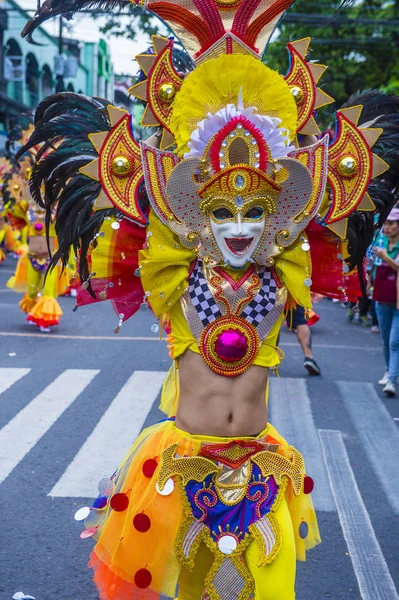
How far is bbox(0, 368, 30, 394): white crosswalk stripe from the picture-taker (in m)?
8.96

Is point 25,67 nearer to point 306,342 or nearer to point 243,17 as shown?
point 306,342

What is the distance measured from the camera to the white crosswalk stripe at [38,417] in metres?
6.70

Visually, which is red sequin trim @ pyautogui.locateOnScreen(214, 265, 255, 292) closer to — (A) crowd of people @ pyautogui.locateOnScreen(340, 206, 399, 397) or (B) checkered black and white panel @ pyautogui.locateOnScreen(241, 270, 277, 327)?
(B) checkered black and white panel @ pyautogui.locateOnScreen(241, 270, 277, 327)

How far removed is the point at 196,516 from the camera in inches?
146

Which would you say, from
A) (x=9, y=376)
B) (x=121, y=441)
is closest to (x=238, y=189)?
(x=121, y=441)

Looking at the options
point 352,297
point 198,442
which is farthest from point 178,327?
point 352,297

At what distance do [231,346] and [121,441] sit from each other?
3557 mm

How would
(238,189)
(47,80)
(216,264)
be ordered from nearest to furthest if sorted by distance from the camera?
(238,189), (216,264), (47,80)

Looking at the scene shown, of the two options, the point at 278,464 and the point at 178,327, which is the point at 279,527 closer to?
the point at 278,464

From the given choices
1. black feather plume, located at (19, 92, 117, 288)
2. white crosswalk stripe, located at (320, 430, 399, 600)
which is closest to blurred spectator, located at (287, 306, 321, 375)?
white crosswalk stripe, located at (320, 430, 399, 600)

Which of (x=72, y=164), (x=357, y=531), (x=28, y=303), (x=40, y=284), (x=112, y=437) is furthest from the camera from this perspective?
(x=28, y=303)

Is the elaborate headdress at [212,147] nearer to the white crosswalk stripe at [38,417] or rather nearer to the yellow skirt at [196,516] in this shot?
the yellow skirt at [196,516]

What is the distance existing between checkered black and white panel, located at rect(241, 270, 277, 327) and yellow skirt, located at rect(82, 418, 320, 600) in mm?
502

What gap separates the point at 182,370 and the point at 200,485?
0.49 m
